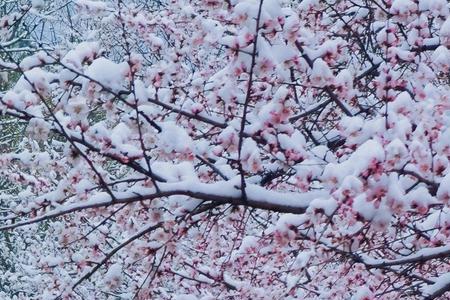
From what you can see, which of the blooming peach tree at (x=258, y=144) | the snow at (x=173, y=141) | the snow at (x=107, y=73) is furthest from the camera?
the snow at (x=173, y=141)

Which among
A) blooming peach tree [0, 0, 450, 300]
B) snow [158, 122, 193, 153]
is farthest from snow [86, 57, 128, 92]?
snow [158, 122, 193, 153]

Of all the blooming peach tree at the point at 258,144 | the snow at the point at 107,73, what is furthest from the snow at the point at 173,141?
the snow at the point at 107,73

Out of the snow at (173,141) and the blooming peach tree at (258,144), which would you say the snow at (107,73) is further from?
the snow at (173,141)

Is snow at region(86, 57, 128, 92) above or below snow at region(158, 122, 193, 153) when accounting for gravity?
above

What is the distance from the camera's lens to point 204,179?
3814 millimetres

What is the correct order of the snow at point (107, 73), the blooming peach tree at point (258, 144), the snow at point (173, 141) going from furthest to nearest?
the snow at point (173, 141)
the snow at point (107, 73)
the blooming peach tree at point (258, 144)

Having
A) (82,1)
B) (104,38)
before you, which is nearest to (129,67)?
(82,1)

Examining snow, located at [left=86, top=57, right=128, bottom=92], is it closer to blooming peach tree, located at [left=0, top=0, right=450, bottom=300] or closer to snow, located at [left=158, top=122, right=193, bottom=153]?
blooming peach tree, located at [left=0, top=0, right=450, bottom=300]

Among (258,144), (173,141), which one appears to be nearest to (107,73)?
(173,141)

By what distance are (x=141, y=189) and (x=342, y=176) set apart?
3.06 ft

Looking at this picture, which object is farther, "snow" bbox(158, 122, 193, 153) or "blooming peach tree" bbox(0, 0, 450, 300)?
"snow" bbox(158, 122, 193, 153)

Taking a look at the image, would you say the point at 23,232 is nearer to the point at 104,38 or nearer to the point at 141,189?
the point at 104,38

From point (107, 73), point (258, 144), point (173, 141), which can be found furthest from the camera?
point (258, 144)

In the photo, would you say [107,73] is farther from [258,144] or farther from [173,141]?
[258,144]
